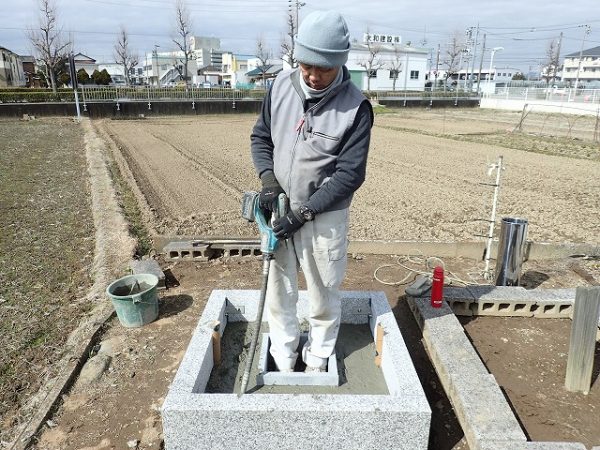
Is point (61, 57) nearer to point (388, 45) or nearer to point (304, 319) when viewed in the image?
point (388, 45)

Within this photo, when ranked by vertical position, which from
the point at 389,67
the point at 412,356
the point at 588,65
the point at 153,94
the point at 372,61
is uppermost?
the point at 588,65

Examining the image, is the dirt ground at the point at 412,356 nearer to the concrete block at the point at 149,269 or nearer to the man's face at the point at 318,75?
the concrete block at the point at 149,269

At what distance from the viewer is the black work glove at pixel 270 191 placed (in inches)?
101

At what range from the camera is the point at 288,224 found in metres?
2.48

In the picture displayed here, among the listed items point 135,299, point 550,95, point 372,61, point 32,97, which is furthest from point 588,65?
point 135,299

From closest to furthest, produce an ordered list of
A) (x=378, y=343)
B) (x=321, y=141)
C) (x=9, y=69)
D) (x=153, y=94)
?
1. (x=321, y=141)
2. (x=378, y=343)
3. (x=153, y=94)
4. (x=9, y=69)

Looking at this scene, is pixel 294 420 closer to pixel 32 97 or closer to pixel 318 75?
pixel 318 75

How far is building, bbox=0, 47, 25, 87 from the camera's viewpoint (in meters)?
40.6

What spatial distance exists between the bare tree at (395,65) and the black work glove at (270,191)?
4642 cm

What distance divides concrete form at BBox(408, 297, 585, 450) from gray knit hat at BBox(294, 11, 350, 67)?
80.7 inches

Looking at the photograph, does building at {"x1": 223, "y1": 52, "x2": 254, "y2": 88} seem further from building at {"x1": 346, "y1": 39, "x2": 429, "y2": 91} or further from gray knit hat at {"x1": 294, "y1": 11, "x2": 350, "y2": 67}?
gray knit hat at {"x1": 294, "y1": 11, "x2": 350, "y2": 67}

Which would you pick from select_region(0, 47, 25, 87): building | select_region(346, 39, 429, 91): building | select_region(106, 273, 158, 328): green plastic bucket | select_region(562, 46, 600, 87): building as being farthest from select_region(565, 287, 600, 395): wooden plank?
select_region(562, 46, 600, 87): building

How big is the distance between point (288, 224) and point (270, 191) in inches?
9.2

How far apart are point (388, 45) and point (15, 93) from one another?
38.5 m
